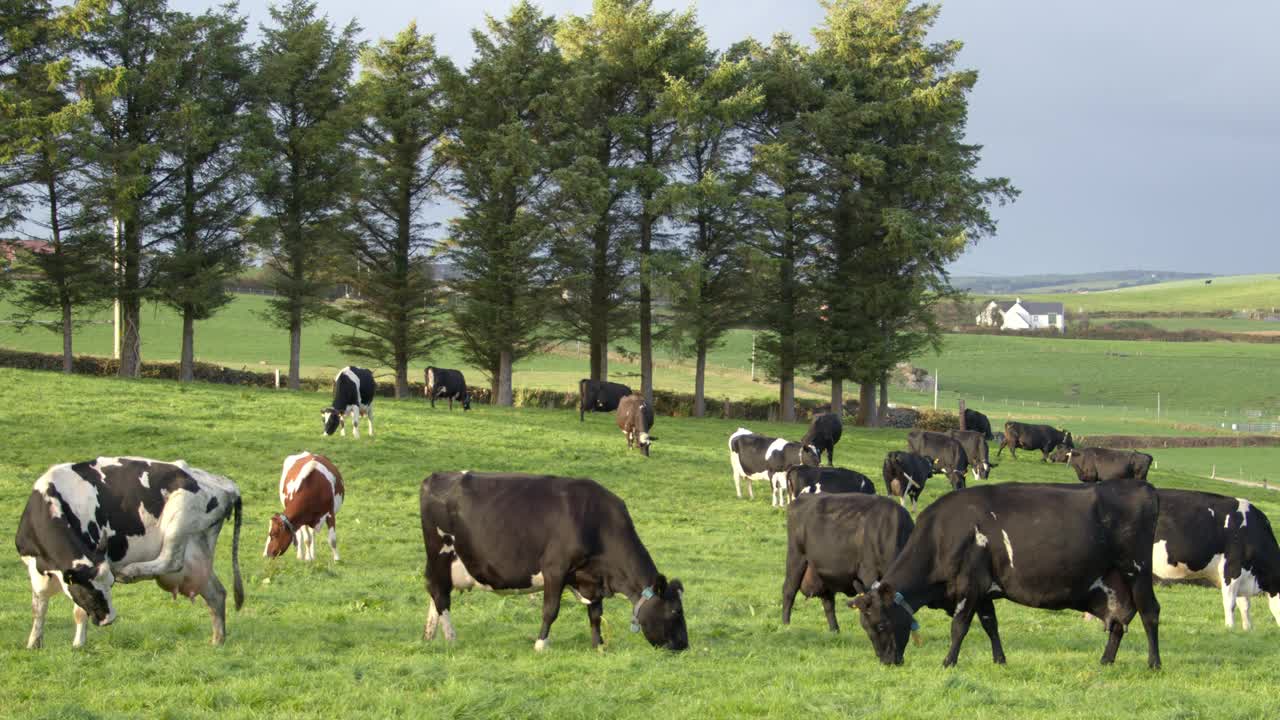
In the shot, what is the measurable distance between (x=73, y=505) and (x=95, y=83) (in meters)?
34.5

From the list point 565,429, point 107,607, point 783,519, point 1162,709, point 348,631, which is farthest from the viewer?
point 565,429

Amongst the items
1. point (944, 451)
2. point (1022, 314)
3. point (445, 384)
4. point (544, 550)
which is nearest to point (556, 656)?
point (544, 550)

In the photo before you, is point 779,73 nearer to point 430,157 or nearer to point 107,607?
point 430,157

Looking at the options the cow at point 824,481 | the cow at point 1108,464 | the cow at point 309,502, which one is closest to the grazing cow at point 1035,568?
the cow at point 309,502

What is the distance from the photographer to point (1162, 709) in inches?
398

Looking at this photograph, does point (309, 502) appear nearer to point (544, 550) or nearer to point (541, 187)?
point (544, 550)

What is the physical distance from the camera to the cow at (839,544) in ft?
45.8

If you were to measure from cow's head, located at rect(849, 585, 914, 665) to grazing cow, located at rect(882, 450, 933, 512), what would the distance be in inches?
627

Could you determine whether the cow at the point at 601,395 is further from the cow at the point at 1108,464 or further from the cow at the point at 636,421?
the cow at the point at 1108,464

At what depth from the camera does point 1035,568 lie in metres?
12.0

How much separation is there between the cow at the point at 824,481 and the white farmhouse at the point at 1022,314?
14560 centimetres

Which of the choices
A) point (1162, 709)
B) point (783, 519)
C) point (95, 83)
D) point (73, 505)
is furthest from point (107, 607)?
point (95, 83)

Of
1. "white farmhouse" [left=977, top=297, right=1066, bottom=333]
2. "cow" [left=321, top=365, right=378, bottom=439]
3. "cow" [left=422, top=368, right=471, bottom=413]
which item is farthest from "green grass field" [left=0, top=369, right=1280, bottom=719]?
"white farmhouse" [left=977, top=297, right=1066, bottom=333]

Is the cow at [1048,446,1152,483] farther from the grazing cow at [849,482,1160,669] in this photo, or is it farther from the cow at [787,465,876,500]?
the grazing cow at [849,482,1160,669]
